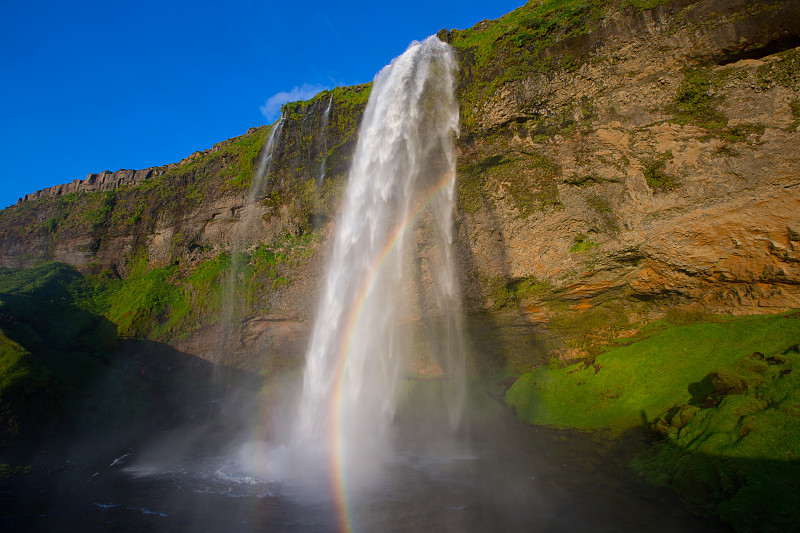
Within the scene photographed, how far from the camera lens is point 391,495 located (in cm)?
782

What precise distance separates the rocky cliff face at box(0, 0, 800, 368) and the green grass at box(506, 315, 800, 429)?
1.06 m

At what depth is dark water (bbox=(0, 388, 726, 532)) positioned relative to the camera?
20.8ft

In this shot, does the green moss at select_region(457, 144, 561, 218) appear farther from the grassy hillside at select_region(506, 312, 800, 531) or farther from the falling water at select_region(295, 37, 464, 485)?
the grassy hillside at select_region(506, 312, 800, 531)

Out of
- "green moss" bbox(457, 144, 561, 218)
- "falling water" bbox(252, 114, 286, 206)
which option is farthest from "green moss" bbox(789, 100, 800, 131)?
"falling water" bbox(252, 114, 286, 206)

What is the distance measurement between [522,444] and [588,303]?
15.9 ft

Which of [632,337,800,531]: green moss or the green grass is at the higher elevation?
the green grass

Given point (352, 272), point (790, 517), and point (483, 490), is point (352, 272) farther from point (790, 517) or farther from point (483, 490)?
point (790, 517)

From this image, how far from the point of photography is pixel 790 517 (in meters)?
4.77

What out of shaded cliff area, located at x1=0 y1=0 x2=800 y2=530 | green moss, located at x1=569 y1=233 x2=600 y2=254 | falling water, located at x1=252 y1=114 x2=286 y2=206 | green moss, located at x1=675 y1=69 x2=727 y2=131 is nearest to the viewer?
shaded cliff area, located at x1=0 y1=0 x2=800 y2=530

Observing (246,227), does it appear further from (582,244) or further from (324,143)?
(582,244)

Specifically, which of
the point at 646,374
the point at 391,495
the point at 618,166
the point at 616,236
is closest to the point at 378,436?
the point at 391,495

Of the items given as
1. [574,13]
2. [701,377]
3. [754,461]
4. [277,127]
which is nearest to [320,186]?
[277,127]

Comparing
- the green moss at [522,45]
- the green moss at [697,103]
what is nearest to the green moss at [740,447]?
the green moss at [697,103]

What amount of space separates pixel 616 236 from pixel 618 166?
1991mm
